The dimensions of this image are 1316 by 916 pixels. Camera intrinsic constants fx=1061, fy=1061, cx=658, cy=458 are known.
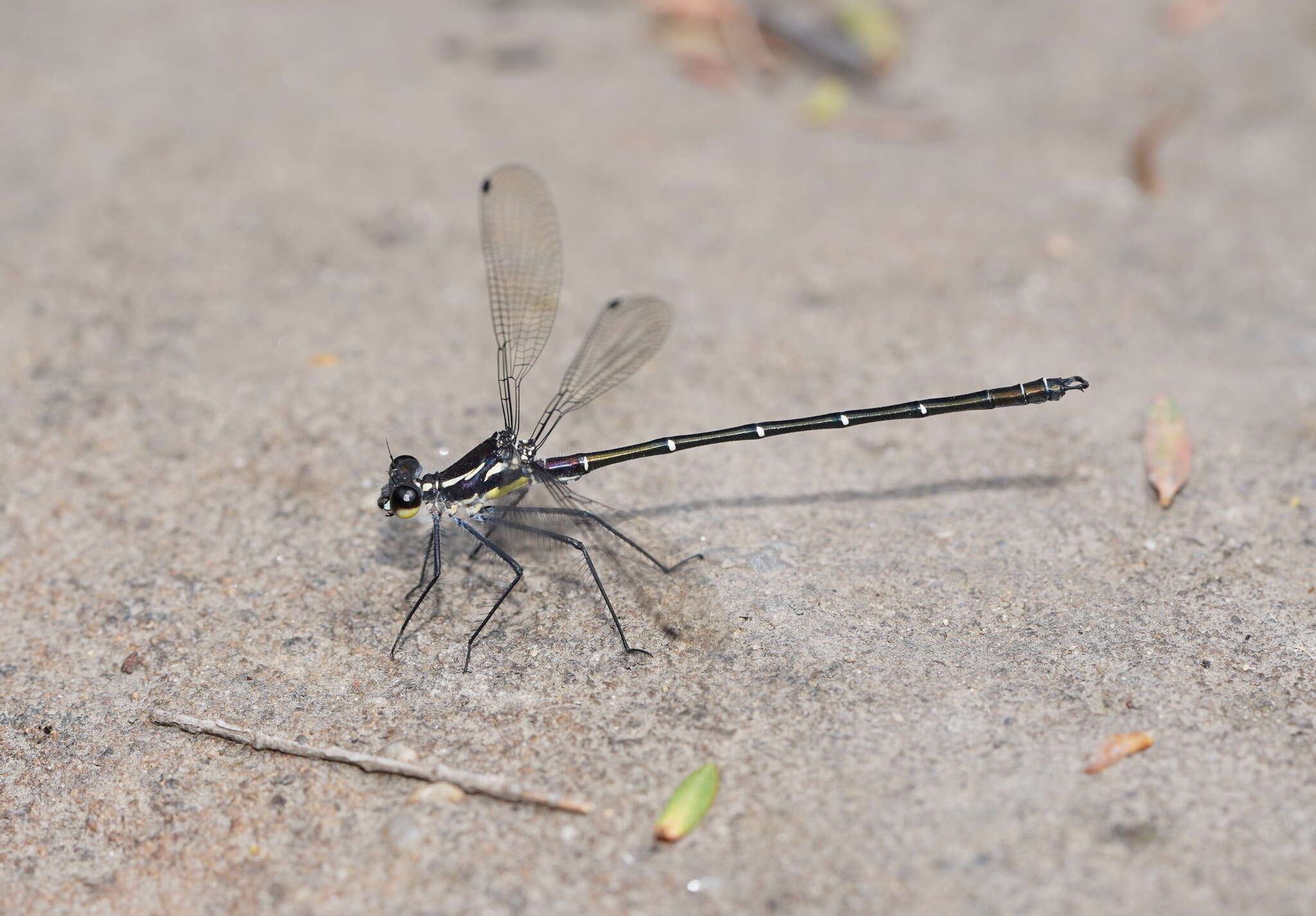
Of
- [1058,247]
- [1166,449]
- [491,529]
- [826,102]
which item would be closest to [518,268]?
[491,529]

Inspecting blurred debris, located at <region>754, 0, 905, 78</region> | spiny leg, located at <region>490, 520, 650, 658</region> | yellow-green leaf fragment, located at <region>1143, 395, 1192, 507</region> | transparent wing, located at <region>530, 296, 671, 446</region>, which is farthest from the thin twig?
blurred debris, located at <region>754, 0, 905, 78</region>

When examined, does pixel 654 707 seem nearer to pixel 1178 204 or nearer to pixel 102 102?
pixel 1178 204

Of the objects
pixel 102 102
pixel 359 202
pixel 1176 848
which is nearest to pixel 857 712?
pixel 1176 848

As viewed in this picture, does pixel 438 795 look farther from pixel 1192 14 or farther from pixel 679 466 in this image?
pixel 1192 14

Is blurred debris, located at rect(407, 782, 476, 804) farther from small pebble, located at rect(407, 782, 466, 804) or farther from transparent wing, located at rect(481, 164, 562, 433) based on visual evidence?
transparent wing, located at rect(481, 164, 562, 433)

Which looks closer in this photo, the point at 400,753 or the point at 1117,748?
the point at 1117,748

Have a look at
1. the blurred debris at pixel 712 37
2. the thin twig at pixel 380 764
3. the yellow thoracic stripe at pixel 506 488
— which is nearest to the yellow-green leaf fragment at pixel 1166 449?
the yellow thoracic stripe at pixel 506 488
